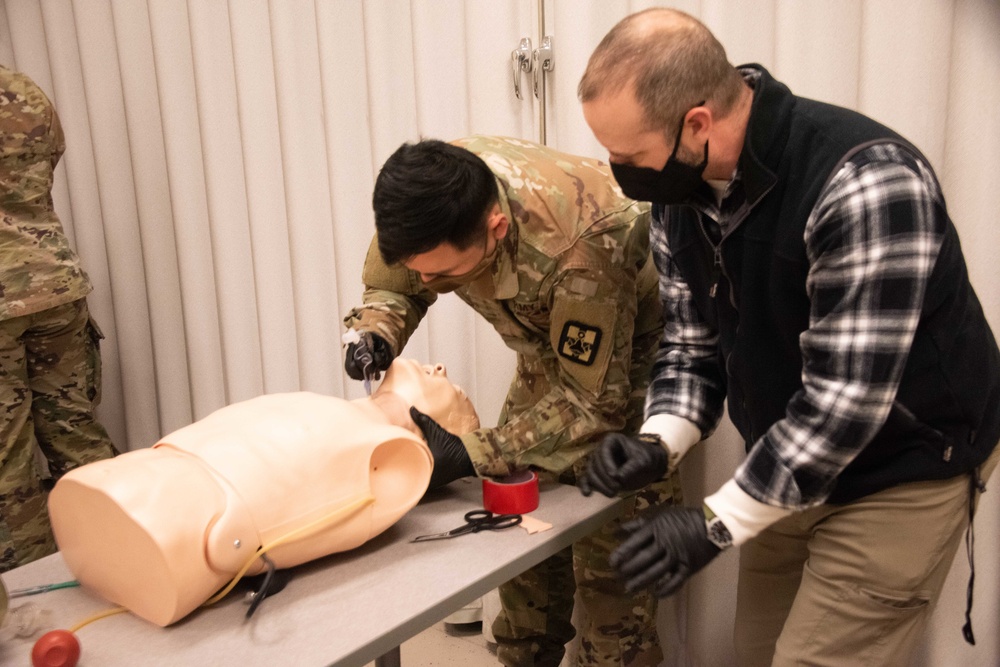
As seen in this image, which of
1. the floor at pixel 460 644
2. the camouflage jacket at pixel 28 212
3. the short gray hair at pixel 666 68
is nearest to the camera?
the short gray hair at pixel 666 68

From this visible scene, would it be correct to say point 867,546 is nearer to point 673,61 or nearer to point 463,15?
point 673,61

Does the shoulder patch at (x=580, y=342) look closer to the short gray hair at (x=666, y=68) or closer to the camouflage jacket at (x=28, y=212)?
the short gray hair at (x=666, y=68)

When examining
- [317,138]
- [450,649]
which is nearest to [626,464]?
[450,649]

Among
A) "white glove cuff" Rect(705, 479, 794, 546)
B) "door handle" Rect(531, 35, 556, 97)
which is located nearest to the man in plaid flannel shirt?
"white glove cuff" Rect(705, 479, 794, 546)

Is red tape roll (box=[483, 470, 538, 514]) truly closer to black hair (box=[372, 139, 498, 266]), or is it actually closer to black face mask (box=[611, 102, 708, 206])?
black hair (box=[372, 139, 498, 266])

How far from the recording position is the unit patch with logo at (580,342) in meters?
1.44

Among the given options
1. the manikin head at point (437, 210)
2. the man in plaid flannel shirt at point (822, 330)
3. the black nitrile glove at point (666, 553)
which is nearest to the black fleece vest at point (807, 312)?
the man in plaid flannel shirt at point (822, 330)

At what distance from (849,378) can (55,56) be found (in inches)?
124

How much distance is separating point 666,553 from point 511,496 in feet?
1.11

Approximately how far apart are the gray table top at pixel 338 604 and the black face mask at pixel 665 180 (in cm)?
57

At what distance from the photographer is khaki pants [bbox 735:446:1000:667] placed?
3.71 feet

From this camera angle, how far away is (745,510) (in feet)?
3.67

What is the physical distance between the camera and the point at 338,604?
3.73ft

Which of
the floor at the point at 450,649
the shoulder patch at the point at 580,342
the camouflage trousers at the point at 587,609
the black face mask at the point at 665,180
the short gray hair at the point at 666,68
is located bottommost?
the floor at the point at 450,649
